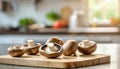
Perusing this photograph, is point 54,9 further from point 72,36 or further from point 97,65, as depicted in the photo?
point 97,65

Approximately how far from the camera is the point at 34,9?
4.20 meters

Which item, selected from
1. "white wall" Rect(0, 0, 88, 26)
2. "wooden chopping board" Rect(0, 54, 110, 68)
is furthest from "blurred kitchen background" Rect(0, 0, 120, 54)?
"wooden chopping board" Rect(0, 54, 110, 68)

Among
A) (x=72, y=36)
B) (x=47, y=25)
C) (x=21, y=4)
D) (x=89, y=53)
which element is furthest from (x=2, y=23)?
(x=89, y=53)

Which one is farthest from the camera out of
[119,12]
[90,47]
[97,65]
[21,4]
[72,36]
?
[21,4]

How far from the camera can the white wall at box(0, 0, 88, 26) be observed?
409 centimetres

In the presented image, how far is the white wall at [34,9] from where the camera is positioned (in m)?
4.09

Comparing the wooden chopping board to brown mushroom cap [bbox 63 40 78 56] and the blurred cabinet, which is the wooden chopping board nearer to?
brown mushroom cap [bbox 63 40 78 56]

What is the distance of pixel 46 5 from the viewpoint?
13.7 ft

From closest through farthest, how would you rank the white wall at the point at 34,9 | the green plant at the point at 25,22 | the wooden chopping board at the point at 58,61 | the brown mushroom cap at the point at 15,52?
the wooden chopping board at the point at 58,61 < the brown mushroom cap at the point at 15,52 < the green plant at the point at 25,22 < the white wall at the point at 34,9

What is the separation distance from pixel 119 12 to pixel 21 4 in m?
1.41

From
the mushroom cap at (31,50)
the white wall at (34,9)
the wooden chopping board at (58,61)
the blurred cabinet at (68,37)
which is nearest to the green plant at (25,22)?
the white wall at (34,9)

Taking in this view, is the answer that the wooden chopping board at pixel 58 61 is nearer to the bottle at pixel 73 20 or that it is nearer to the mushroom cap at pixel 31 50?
the mushroom cap at pixel 31 50

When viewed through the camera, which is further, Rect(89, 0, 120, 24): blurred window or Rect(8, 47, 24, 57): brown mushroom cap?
Rect(89, 0, 120, 24): blurred window

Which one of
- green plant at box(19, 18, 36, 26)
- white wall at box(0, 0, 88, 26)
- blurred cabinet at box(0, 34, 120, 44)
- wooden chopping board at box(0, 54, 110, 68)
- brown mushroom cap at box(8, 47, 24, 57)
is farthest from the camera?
white wall at box(0, 0, 88, 26)
